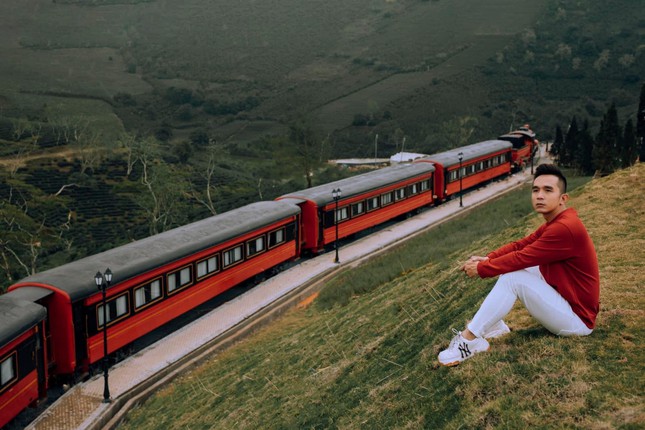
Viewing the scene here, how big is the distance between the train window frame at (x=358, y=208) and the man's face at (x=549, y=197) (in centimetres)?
2415

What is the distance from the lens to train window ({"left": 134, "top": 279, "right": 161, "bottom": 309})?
18464 millimetres

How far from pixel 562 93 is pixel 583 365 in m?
92.0

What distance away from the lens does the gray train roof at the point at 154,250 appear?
16.5m

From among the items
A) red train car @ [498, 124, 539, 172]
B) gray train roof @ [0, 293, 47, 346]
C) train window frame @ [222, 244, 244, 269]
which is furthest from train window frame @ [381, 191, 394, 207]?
red train car @ [498, 124, 539, 172]

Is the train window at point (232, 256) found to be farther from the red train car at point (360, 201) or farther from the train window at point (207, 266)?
the red train car at point (360, 201)

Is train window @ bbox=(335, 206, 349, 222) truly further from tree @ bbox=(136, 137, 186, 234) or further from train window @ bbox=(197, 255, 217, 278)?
tree @ bbox=(136, 137, 186, 234)

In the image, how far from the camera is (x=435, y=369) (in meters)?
8.63

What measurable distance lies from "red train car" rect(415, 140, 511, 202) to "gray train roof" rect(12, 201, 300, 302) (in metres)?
16.1

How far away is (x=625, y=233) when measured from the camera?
13109mm

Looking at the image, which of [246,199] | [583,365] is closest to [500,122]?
[246,199]

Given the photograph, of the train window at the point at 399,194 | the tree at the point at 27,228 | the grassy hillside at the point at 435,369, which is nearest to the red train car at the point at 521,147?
the train window at the point at 399,194

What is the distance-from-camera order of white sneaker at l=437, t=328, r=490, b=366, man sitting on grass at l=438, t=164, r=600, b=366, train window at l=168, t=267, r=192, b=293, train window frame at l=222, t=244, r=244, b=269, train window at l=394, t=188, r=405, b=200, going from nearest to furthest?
man sitting on grass at l=438, t=164, r=600, b=366 → white sneaker at l=437, t=328, r=490, b=366 → train window at l=168, t=267, r=192, b=293 → train window frame at l=222, t=244, r=244, b=269 → train window at l=394, t=188, r=405, b=200

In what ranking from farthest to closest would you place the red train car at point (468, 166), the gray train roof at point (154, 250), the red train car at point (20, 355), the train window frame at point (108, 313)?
the red train car at point (468, 166) → the train window frame at point (108, 313) → the gray train roof at point (154, 250) → the red train car at point (20, 355)

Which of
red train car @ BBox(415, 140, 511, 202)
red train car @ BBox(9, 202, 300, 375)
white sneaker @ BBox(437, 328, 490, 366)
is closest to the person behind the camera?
white sneaker @ BBox(437, 328, 490, 366)
